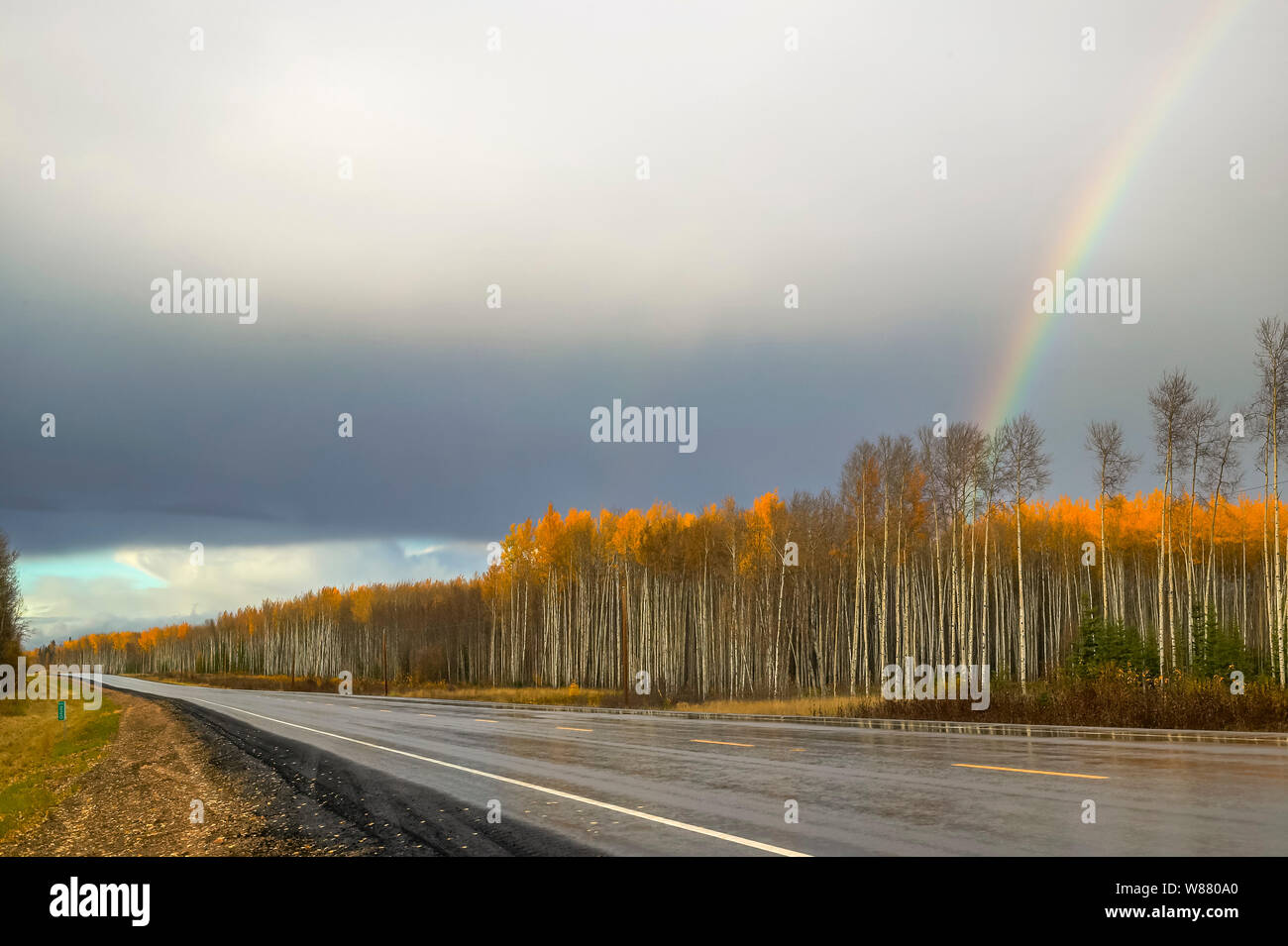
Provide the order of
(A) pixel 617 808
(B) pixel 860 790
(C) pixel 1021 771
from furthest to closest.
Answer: (C) pixel 1021 771
(B) pixel 860 790
(A) pixel 617 808

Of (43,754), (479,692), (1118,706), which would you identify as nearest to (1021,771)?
(1118,706)

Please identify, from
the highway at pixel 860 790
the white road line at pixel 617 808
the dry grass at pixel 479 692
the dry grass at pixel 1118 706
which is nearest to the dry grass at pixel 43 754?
the highway at pixel 860 790

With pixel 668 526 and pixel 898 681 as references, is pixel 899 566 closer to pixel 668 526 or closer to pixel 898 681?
pixel 898 681

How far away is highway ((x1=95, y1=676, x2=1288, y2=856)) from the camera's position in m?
8.95

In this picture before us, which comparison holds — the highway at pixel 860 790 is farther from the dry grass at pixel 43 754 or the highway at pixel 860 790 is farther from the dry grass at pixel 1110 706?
the dry grass at pixel 43 754

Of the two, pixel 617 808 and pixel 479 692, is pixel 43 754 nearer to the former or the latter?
pixel 617 808

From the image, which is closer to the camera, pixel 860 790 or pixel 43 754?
pixel 860 790

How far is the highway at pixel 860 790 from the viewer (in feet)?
29.4

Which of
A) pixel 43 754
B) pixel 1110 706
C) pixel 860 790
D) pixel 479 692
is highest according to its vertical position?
pixel 860 790

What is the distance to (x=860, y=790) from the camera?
494 inches

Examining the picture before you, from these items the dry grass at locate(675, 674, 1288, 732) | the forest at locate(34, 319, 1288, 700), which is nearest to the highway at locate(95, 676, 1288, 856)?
the dry grass at locate(675, 674, 1288, 732)

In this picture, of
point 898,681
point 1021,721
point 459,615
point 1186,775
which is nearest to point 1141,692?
point 1021,721

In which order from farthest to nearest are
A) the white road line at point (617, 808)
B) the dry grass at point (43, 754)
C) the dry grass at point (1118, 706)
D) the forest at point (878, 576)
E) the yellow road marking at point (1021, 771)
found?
the forest at point (878, 576) < the dry grass at point (1118, 706) < the dry grass at point (43, 754) < the yellow road marking at point (1021, 771) < the white road line at point (617, 808)
